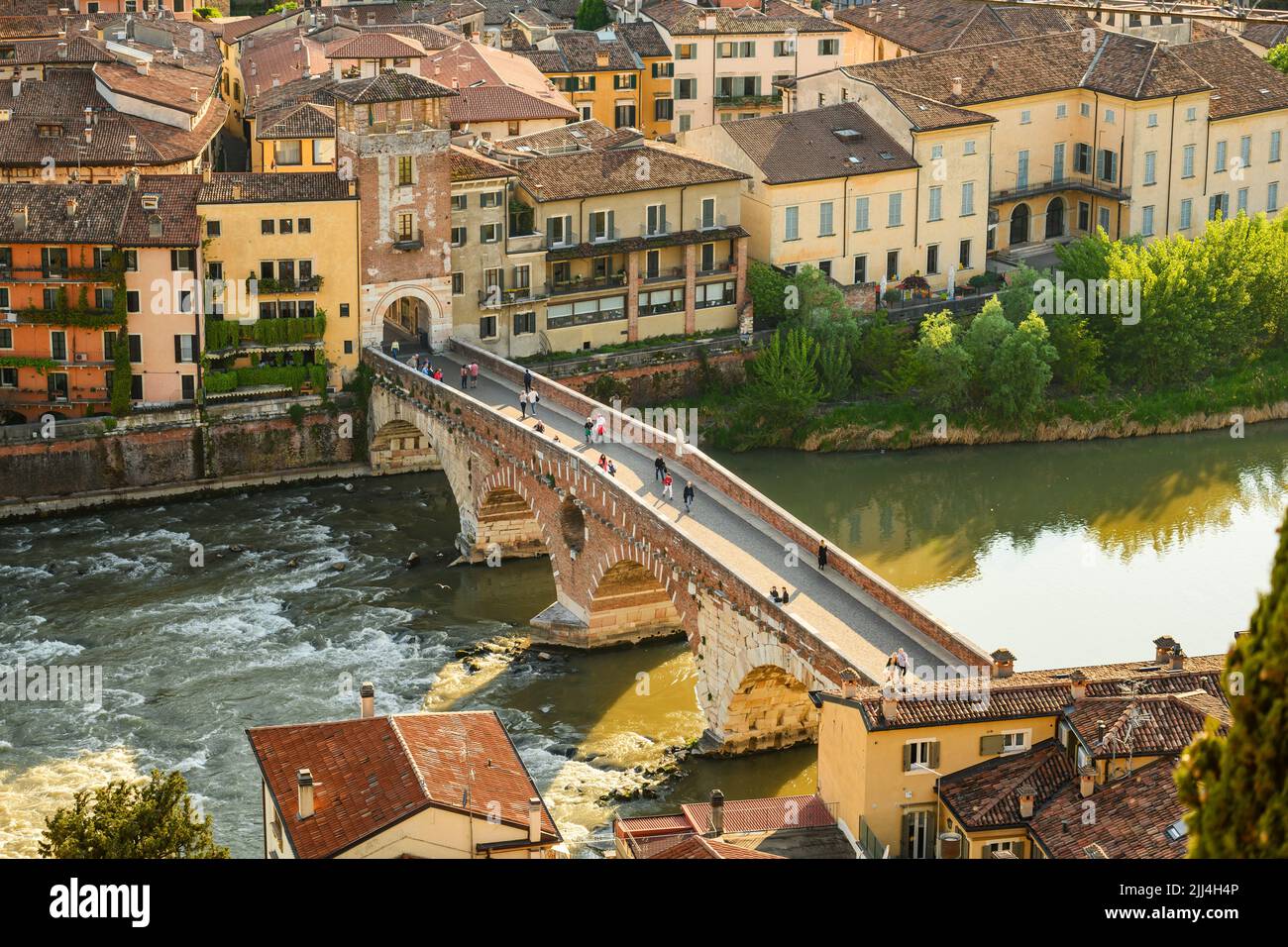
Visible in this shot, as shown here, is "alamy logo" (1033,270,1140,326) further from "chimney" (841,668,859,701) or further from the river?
"chimney" (841,668,859,701)

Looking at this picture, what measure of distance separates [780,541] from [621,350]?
23.0 meters

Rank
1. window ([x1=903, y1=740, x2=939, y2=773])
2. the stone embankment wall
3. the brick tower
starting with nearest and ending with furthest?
window ([x1=903, y1=740, x2=939, y2=773]), the stone embankment wall, the brick tower

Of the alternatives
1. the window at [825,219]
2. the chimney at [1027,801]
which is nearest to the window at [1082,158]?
the window at [825,219]

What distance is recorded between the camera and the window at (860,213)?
7456 cm

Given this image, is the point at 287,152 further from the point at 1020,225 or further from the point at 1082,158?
the point at 1082,158

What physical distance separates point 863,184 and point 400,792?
45695mm

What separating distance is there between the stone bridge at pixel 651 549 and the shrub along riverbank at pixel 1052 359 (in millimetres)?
10559

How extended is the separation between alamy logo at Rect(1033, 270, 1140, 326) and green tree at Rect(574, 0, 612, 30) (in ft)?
94.4

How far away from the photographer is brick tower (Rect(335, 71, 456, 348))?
6581 cm

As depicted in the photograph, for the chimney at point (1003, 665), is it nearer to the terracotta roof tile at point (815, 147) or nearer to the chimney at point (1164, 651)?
the chimney at point (1164, 651)

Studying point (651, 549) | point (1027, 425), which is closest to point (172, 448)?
point (651, 549)

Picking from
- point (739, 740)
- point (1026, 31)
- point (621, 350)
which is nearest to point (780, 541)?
point (739, 740)

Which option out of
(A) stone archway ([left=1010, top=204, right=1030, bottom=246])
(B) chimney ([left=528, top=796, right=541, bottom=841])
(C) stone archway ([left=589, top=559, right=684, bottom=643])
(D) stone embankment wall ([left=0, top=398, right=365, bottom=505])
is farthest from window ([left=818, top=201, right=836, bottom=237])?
(B) chimney ([left=528, top=796, right=541, bottom=841])

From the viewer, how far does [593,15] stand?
3671 inches
